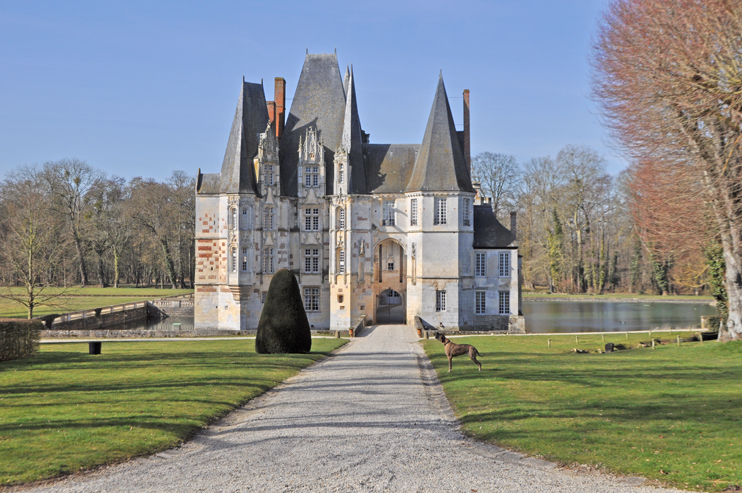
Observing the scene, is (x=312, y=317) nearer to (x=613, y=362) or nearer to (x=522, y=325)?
(x=522, y=325)

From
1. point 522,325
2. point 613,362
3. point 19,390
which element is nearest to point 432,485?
point 19,390

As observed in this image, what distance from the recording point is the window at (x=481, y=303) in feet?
112

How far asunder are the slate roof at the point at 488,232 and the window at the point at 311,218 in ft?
30.0

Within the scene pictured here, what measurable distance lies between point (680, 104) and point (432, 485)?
14894 mm

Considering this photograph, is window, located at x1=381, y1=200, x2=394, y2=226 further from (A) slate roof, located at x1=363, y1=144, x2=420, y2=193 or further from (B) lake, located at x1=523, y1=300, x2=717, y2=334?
(B) lake, located at x1=523, y1=300, x2=717, y2=334

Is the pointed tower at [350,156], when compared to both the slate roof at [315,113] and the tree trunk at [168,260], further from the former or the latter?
the tree trunk at [168,260]

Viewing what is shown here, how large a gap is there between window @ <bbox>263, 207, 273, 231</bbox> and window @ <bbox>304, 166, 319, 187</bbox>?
Answer: 99.8 inches

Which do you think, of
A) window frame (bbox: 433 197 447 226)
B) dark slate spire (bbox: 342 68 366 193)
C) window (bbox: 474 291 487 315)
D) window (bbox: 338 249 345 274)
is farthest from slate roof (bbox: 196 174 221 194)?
window (bbox: 474 291 487 315)

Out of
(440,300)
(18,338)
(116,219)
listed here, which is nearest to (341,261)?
(440,300)

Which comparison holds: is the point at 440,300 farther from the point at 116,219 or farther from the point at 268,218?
the point at 116,219

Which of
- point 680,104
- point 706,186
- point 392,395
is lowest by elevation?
point 392,395

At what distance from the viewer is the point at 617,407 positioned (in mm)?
10375

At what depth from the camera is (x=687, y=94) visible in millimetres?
17453

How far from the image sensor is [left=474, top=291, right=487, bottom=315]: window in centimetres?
3425
